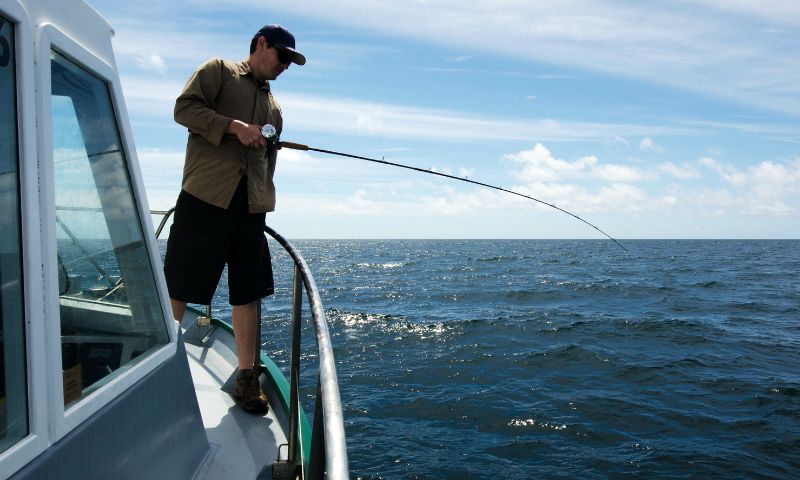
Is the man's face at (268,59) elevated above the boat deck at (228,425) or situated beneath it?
elevated above

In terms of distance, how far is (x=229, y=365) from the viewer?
3.69 m

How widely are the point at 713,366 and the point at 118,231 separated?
10.7 meters

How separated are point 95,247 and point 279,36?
1551 mm

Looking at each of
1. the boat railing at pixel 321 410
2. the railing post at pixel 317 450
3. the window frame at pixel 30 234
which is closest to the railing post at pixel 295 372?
the boat railing at pixel 321 410

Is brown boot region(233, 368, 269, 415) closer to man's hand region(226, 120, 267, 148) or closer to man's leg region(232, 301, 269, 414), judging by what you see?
man's leg region(232, 301, 269, 414)

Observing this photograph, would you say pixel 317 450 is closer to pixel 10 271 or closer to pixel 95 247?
pixel 10 271

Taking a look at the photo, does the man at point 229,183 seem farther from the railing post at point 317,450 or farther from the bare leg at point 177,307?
the railing post at point 317,450

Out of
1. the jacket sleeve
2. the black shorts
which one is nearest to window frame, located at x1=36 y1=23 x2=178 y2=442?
the jacket sleeve

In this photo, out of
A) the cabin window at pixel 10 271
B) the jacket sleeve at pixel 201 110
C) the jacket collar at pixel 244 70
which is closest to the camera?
the cabin window at pixel 10 271

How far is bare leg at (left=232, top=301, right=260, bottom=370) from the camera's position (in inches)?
116

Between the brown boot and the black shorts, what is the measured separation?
1.65 ft

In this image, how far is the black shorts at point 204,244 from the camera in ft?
8.76

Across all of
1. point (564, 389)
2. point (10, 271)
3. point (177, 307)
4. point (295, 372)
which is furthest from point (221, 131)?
point (564, 389)

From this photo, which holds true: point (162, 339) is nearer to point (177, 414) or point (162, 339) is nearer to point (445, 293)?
point (177, 414)
